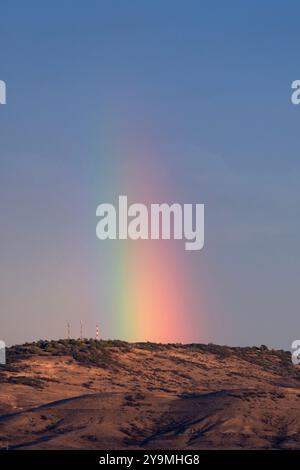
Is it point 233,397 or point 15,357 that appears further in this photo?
point 15,357

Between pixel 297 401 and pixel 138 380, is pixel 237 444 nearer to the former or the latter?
pixel 297 401

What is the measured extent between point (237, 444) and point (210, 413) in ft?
25.1

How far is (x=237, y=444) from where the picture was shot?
253ft

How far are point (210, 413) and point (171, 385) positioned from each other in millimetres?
29230

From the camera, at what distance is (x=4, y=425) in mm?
81562

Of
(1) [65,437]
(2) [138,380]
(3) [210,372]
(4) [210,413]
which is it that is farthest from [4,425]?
(3) [210,372]

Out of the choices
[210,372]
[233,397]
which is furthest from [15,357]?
[233,397]
